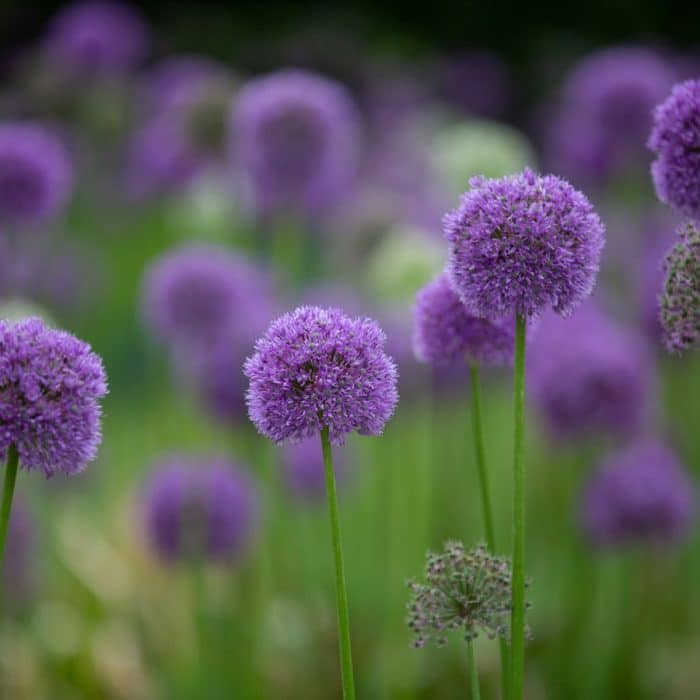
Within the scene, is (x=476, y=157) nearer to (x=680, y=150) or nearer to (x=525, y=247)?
(x=680, y=150)

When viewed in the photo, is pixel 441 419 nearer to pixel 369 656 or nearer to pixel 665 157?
pixel 369 656

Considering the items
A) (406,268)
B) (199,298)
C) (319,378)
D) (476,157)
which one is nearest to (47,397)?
(319,378)

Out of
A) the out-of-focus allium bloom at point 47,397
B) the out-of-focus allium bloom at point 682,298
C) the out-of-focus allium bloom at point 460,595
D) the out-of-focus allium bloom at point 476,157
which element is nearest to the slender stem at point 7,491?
the out-of-focus allium bloom at point 47,397

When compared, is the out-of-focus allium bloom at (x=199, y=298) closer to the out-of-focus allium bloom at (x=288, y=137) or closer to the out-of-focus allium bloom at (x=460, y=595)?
the out-of-focus allium bloom at (x=288, y=137)

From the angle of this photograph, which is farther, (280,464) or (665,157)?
(280,464)

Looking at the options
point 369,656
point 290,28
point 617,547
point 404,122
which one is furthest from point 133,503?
point 290,28

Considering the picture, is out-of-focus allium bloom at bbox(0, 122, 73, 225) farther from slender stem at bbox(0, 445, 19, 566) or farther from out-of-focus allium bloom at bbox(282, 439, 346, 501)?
out-of-focus allium bloom at bbox(282, 439, 346, 501)
